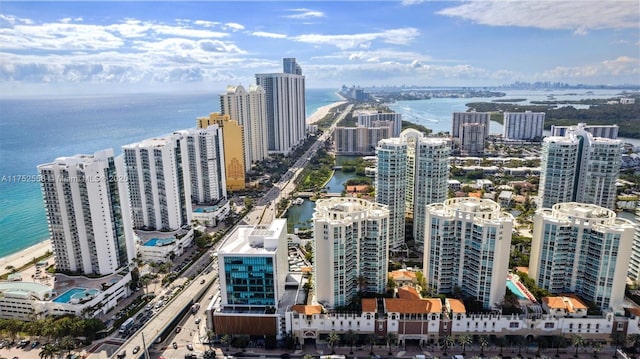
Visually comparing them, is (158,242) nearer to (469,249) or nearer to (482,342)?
(469,249)

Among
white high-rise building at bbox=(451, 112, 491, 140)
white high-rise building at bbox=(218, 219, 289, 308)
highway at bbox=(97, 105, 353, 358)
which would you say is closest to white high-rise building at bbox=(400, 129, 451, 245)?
white high-rise building at bbox=(218, 219, 289, 308)

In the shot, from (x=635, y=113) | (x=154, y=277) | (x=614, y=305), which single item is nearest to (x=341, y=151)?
(x=154, y=277)

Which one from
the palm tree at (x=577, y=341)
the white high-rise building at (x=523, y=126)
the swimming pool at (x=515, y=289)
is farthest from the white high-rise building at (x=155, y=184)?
the white high-rise building at (x=523, y=126)

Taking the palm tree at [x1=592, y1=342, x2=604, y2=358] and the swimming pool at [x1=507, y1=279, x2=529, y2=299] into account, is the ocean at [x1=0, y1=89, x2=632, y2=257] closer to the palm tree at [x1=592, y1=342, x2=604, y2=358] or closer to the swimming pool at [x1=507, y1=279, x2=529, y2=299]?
the swimming pool at [x1=507, y1=279, x2=529, y2=299]

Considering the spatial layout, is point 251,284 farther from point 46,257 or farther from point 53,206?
point 46,257

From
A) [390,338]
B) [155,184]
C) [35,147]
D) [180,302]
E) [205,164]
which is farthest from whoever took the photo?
[35,147]

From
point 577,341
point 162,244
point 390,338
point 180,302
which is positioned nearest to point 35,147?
point 162,244

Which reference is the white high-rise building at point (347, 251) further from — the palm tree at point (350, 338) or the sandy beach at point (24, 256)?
the sandy beach at point (24, 256)

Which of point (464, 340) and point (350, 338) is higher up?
point (464, 340)
